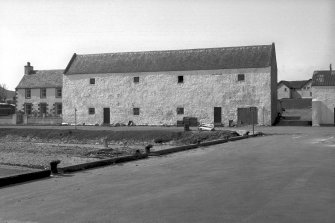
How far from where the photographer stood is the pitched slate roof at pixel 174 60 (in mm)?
47812

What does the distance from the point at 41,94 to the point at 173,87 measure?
22447mm

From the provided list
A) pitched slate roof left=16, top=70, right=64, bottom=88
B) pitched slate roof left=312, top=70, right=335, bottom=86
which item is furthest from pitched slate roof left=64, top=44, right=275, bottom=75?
pitched slate roof left=16, top=70, right=64, bottom=88

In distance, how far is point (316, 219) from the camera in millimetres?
6527

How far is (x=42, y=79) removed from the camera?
208ft

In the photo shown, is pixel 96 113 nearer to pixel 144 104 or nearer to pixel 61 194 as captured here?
pixel 144 104

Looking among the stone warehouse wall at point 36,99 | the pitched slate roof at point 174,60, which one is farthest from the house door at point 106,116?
the stone warehouse wall at point 36,99

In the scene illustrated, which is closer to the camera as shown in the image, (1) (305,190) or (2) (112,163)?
(1) (305,190)

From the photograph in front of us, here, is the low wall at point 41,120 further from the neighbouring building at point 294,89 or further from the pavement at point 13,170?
the neighbouring building at point 294,89

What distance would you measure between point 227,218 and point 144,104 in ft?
143

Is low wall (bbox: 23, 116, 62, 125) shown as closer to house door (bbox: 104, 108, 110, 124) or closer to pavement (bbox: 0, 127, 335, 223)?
house door (bbox: 104, 108, 110, 124)

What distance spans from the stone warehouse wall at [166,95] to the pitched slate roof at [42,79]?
812 cm

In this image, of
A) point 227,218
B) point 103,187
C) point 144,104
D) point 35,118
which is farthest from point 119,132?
point 227,218

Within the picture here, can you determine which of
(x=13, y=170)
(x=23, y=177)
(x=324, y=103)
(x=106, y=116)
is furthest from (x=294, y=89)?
(x=23, y=177)

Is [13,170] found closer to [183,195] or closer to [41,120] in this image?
[183,195]
